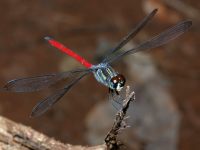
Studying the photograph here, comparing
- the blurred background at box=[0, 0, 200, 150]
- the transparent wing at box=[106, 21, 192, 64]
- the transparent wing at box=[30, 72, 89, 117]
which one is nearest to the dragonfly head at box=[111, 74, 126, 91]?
the transparent wing at box=[30, 72, 89, 117]

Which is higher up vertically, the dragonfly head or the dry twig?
the dragonfly head

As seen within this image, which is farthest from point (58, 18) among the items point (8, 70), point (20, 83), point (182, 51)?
point (20, 83)

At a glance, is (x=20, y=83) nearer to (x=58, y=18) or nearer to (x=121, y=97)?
(x=121, y=97)

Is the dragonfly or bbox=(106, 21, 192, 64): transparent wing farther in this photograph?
bbox=(106, 21, 192, 64): transparent wing

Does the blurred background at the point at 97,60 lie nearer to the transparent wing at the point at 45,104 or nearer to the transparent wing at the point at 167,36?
the transparent wing at the point at 167,36

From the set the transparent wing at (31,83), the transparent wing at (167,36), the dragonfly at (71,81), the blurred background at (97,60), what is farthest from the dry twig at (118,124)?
the blurred background at (97,60)

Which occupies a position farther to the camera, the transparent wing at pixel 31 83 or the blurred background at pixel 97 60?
the blurred background at pixel 97 60

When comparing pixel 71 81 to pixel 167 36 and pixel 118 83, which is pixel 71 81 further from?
pixel 167 36

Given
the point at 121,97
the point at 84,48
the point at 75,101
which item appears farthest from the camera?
the point at 84,48

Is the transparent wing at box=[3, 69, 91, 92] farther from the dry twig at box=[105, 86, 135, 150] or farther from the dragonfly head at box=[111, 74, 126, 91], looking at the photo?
the dry twig at box=[105, 86, 135, 150]
